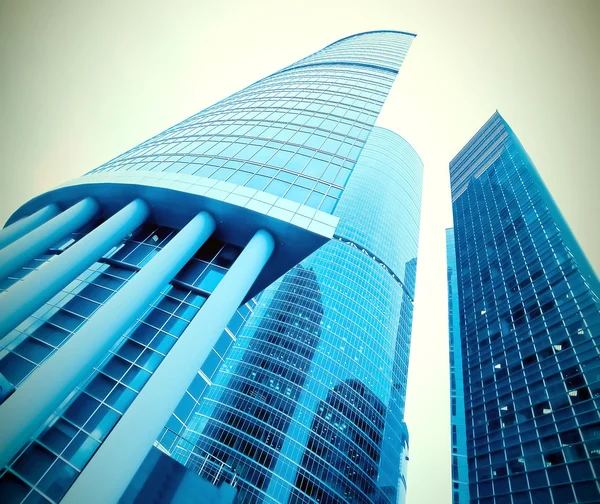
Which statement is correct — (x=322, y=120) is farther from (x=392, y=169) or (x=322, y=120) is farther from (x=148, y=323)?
(x=392, y=169)

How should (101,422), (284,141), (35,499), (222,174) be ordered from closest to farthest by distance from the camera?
(35,499), (101,422), (222,174), (284,141)

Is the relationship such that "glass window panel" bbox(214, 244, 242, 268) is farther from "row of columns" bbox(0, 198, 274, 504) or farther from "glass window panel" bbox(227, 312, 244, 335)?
"glass window panel" bbox(227, 312, 244, 335)

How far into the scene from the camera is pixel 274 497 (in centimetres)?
5203

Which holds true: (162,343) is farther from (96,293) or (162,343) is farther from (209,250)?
(209,250)

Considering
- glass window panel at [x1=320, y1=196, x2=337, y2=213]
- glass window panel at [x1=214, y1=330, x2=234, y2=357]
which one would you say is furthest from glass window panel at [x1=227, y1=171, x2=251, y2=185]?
glass window panel at [x1=214, y1=330, x2=234, y2=357]

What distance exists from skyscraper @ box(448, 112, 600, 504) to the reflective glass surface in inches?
1350

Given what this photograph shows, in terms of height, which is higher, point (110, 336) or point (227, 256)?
point (227, 256)

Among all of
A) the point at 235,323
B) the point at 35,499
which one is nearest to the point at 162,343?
the point at 235,323

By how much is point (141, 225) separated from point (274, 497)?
50.0 metres

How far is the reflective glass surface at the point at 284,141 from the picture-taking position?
20.0 meters

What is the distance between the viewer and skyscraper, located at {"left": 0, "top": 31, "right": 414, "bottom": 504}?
11.1 meters

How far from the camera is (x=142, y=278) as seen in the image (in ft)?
47.2

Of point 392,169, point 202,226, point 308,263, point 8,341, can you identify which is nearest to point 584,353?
point 202,226

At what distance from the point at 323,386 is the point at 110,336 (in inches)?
2402
